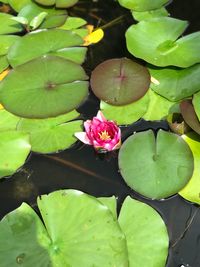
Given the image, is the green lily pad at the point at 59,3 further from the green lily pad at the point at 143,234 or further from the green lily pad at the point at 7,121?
the green lily pad at the point at 143,234

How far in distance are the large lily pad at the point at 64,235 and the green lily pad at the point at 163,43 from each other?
37.6 inches

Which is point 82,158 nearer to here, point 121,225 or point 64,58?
point 121,225

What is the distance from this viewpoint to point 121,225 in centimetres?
185

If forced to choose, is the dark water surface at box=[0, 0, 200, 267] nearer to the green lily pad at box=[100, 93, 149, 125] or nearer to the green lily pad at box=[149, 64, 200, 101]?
the green lily pad at box=[100, 93, 149, 125]

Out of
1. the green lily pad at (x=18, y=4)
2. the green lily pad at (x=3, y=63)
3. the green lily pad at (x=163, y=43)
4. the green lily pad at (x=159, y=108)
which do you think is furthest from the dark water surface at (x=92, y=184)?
the green lily pad at (x=18, y=4)

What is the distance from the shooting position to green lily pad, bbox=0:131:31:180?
6.84 feet

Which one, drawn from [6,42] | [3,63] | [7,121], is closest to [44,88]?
[7,121]

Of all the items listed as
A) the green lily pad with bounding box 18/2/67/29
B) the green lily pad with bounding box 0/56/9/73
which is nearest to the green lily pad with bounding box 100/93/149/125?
the green lily pad with bounding box 0/56/9/73

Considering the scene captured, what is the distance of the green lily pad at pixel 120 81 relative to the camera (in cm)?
227

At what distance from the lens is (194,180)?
1993mm

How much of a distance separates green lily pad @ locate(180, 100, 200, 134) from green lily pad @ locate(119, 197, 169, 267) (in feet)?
1.61

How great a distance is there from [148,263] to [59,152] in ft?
2.45

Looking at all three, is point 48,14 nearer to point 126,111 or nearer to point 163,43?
point 163,43

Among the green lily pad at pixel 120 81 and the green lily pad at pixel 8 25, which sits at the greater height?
the green lily pad at pixel 8 25
